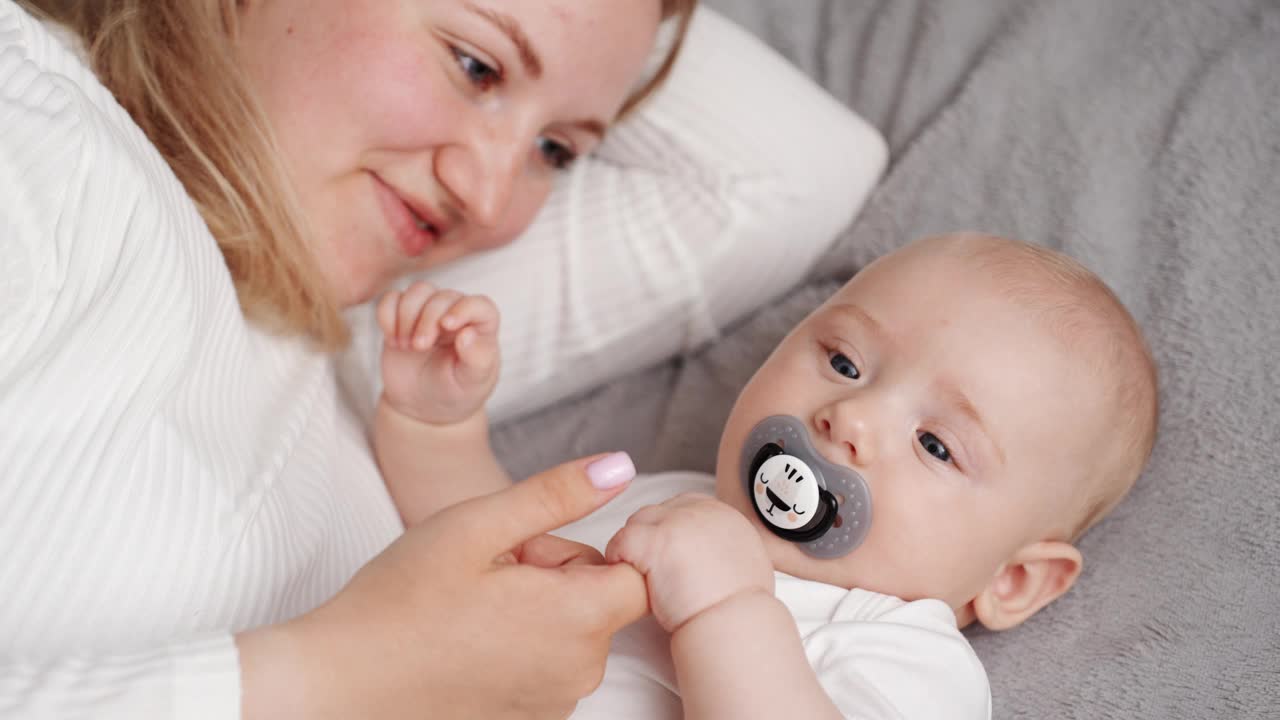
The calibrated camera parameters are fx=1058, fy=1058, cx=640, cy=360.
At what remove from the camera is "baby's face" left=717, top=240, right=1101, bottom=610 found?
1016mm

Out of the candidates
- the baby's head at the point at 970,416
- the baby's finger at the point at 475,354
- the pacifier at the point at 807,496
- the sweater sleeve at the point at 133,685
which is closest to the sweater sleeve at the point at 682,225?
the baby's finger at the point at 475,354

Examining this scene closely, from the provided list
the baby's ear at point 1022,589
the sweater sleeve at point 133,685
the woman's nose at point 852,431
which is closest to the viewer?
the sweater sleeve at point 133,685

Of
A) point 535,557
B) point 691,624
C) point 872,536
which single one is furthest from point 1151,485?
point 535,557

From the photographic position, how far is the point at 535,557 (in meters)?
0.85

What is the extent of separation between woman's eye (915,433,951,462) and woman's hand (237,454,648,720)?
0.35 meters

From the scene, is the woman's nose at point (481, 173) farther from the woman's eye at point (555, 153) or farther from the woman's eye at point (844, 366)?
the woman's eye at point (844, 366)

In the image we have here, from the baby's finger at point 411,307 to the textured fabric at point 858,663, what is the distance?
43cm

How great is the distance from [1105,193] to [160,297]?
1.15 meters

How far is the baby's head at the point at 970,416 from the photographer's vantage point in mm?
1021

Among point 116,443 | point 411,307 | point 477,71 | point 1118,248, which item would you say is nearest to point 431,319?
point 411,307

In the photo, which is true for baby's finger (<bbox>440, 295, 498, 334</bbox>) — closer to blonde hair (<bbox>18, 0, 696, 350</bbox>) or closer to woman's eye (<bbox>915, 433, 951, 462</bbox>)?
blonde hair (<bbox>18, 0, 696, 350</bbox>)

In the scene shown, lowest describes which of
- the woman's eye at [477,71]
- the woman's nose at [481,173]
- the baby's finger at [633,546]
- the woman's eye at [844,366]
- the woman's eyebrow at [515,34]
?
the woman's nose at [481,173]

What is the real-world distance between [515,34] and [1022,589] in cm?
83

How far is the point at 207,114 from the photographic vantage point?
1137 mm
